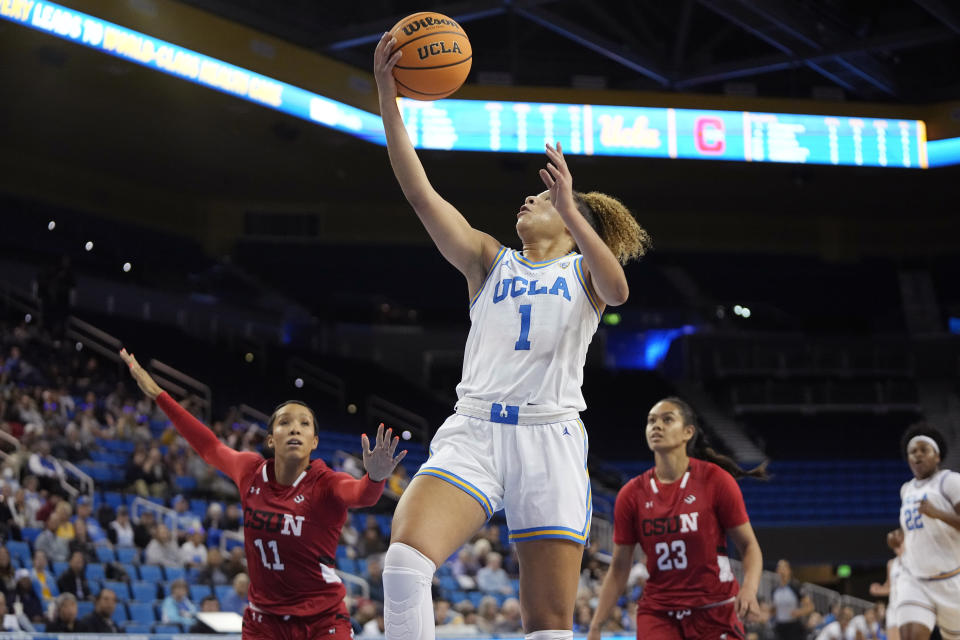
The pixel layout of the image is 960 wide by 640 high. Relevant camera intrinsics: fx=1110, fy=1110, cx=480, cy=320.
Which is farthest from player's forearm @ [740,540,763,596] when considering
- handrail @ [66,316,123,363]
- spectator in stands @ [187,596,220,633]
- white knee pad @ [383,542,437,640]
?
handrail @ [66,316,123,363]

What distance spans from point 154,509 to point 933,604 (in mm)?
8214

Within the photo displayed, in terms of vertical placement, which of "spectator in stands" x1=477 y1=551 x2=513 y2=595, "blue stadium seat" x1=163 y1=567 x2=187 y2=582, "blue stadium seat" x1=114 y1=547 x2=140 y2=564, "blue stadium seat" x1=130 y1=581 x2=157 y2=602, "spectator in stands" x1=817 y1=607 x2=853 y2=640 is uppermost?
"blue stadium seat" x1=114 y1=547 x2=140 y2=564

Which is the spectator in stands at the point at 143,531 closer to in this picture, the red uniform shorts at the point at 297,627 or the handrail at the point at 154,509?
the handrail at the point at 154,509

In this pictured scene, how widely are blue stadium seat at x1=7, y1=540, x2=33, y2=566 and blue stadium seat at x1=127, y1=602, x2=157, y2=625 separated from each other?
1089 millimetres

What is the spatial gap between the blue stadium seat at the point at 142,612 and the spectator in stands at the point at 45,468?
6.94ft

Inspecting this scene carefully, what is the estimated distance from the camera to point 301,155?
70.8ft

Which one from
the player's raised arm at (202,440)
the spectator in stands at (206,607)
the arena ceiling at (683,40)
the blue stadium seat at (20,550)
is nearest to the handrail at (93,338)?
the arena ceiling at (683,40)

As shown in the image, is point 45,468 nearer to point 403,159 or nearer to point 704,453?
point 704,453

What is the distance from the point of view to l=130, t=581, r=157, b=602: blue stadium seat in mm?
10375

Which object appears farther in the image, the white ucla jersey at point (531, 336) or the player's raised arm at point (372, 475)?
the player's raised arm at point (372, 475)

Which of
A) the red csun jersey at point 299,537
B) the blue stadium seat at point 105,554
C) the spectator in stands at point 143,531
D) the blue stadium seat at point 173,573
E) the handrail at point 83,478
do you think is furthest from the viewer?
the handrail at point 83,478

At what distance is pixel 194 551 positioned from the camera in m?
11.3

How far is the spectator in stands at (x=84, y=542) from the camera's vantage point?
10.6 m

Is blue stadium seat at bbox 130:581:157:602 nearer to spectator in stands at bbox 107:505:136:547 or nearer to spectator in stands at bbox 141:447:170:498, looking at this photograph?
spectator in stands at bbox 107:505:136:547
